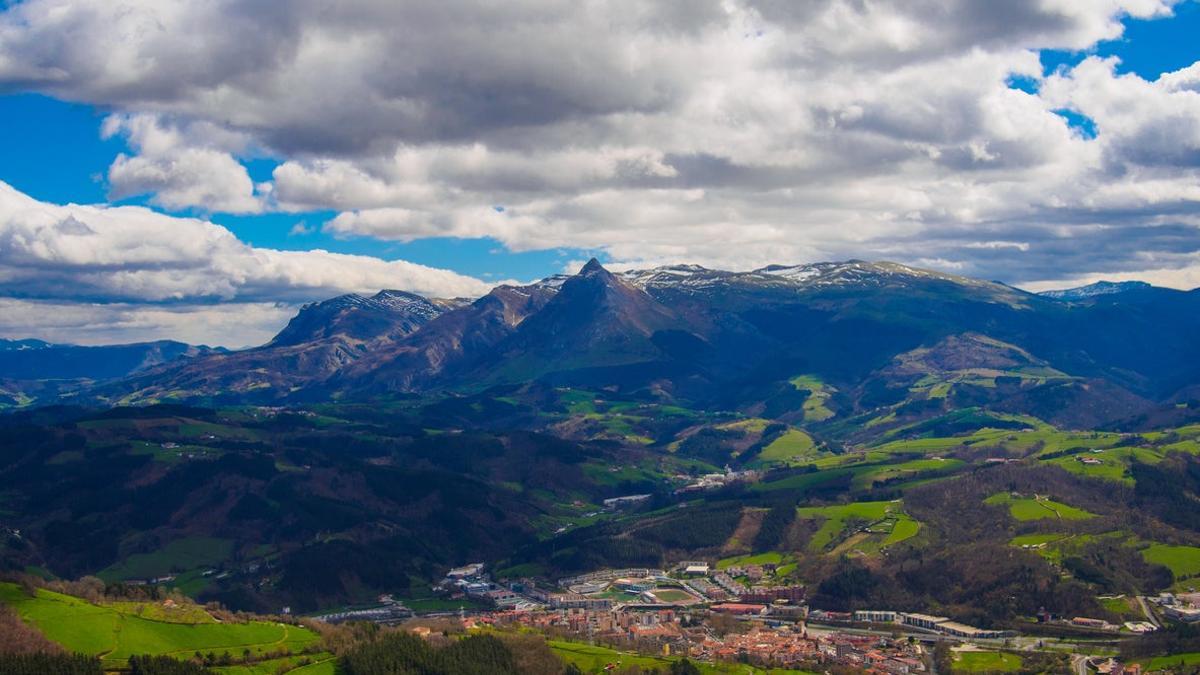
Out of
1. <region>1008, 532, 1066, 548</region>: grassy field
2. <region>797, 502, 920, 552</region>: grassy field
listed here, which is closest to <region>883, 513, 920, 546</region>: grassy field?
<region>797, 502, 920, 552</region>: grassy field

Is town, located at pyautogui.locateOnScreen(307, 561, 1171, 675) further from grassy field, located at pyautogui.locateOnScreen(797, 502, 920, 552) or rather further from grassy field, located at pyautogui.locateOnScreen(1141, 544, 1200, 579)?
grassy field, located at pyautogui.locateOnScreen(797, 502, 920, 552)

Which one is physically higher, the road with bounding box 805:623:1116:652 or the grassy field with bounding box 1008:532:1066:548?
the grassy field with bounding box 1008:532:1066:548

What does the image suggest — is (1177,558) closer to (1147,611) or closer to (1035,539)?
(1035,539)

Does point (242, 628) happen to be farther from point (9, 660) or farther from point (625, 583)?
point (625, 583)

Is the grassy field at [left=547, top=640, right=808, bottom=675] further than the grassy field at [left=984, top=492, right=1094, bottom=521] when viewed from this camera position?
No

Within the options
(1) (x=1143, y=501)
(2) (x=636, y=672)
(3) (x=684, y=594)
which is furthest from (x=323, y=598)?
(1) (x=1143, y=501)
